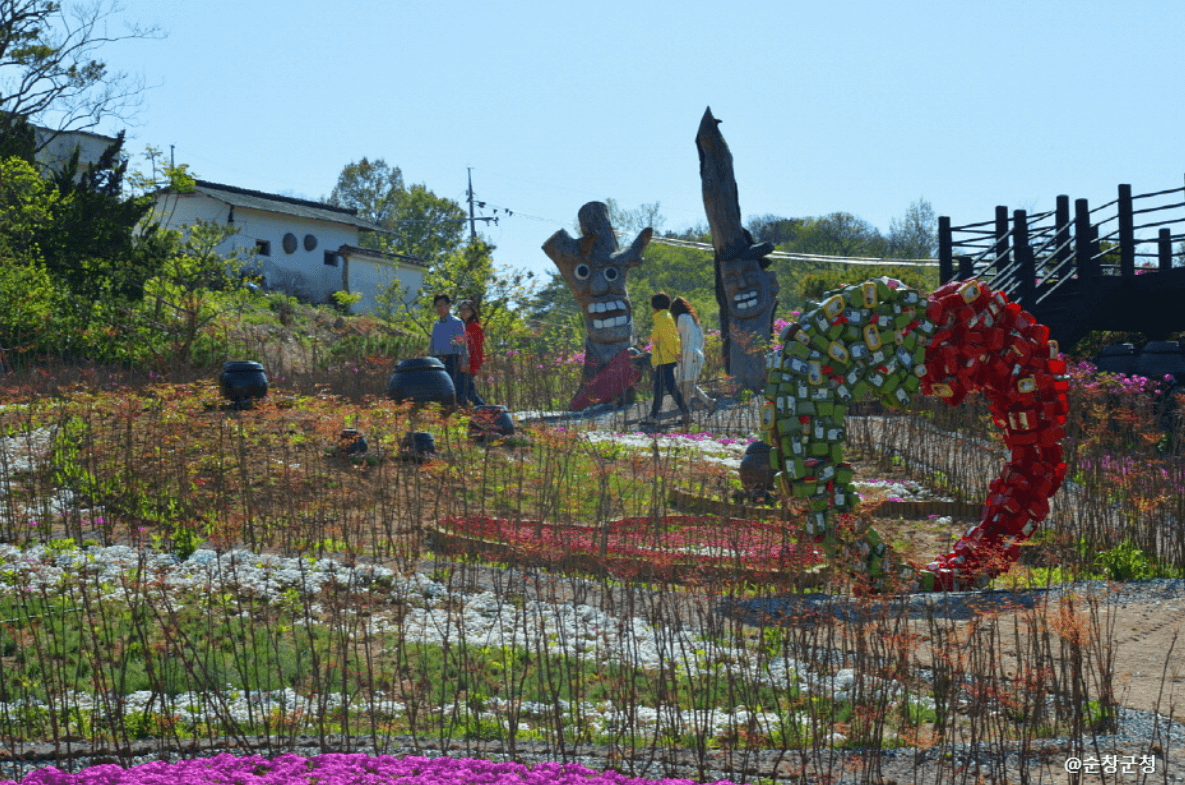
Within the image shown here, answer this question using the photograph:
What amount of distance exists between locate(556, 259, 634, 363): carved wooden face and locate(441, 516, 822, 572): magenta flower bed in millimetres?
8434

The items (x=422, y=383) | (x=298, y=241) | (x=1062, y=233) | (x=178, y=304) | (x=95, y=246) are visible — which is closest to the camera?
(x=422, y=383)

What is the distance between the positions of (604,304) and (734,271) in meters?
2.30

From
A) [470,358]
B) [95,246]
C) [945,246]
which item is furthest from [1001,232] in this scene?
[95,246]

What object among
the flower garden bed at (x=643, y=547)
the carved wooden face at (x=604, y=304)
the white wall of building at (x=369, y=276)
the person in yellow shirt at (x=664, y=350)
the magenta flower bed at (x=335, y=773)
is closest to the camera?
the magenta flower bed at (x=335, y=773)

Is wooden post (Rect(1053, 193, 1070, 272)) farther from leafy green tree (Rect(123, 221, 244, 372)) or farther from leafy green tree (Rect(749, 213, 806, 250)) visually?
leafy green tree (Rect(749, 213, 806, 250))

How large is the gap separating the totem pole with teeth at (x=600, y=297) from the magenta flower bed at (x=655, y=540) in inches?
322

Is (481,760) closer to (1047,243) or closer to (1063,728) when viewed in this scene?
(1063,728)

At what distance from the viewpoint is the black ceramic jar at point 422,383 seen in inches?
449

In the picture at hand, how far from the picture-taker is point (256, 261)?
35375 mm

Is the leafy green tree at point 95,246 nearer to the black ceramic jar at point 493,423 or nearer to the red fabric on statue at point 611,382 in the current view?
the red fabric on statue at point 611,382

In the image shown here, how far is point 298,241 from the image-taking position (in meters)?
38.1

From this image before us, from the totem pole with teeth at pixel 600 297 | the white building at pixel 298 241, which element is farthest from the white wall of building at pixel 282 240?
the totem pole with teeth at pixel 600 297

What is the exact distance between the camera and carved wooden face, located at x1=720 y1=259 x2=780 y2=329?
17.5m

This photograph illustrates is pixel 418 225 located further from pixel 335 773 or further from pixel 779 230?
pixel 335 773
